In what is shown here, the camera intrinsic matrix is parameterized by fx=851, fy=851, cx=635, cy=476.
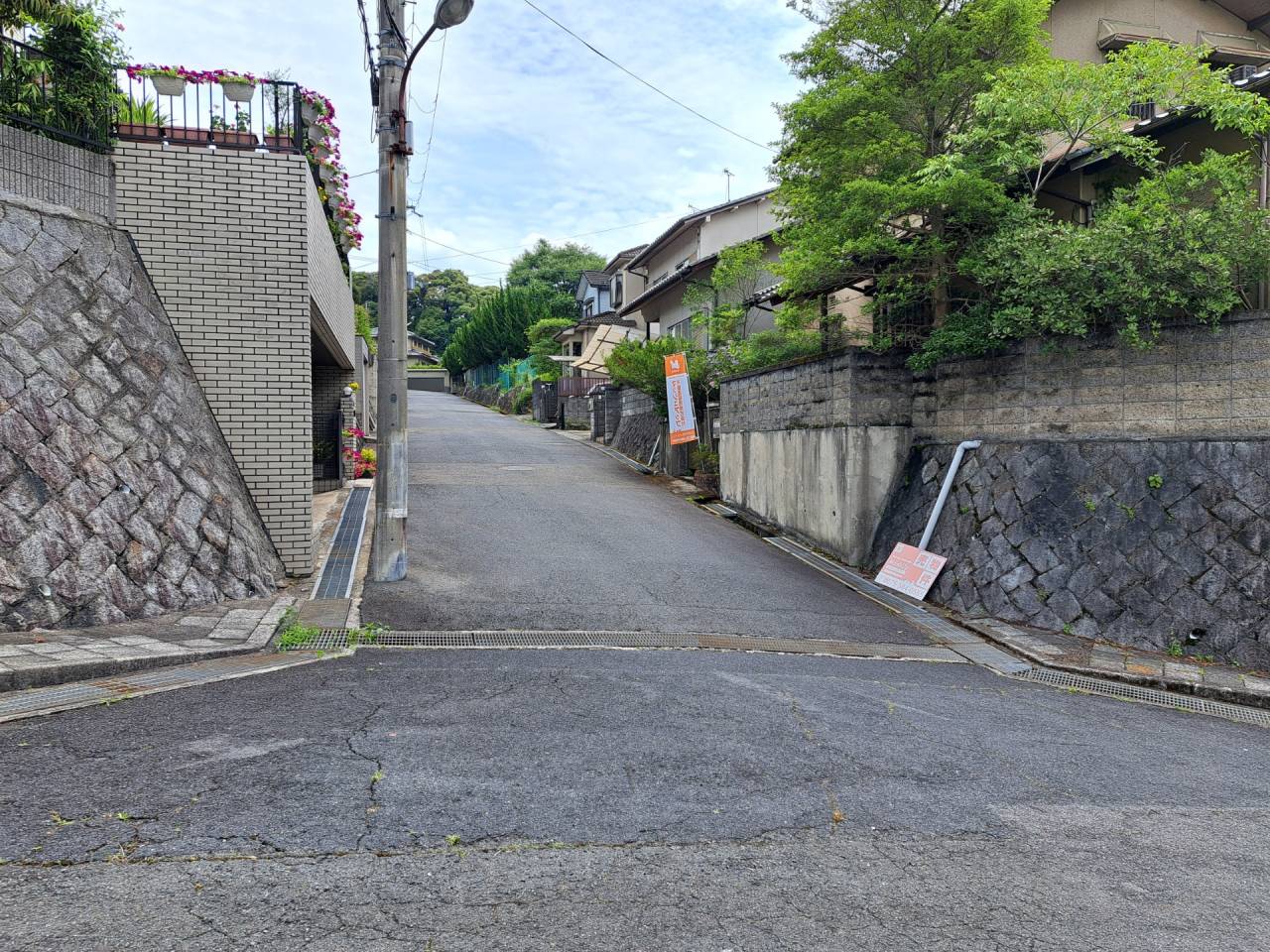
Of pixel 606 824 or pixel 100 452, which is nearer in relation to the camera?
pixel 606 824

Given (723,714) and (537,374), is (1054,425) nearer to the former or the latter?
(723,714)

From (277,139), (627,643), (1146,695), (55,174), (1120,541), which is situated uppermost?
(277,139)

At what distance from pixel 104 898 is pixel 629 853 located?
77.9 inches

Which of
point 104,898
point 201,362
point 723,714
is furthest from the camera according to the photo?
point 201,362

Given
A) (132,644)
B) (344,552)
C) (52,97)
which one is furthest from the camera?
(344,552)

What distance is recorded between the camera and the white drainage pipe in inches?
432

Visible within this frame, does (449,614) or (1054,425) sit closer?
(449,614)

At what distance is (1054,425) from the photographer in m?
10.2

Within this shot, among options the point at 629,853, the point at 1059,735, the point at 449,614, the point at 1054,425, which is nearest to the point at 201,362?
the point at 449,614

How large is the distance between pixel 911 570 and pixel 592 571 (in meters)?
4.08

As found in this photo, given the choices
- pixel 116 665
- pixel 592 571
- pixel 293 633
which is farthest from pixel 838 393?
pixel 116 665

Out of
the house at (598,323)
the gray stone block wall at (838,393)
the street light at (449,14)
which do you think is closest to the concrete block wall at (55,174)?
the street light at (449,14)

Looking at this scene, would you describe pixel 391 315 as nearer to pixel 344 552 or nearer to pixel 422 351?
pixel 344 552

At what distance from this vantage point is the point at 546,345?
44.7 meters
